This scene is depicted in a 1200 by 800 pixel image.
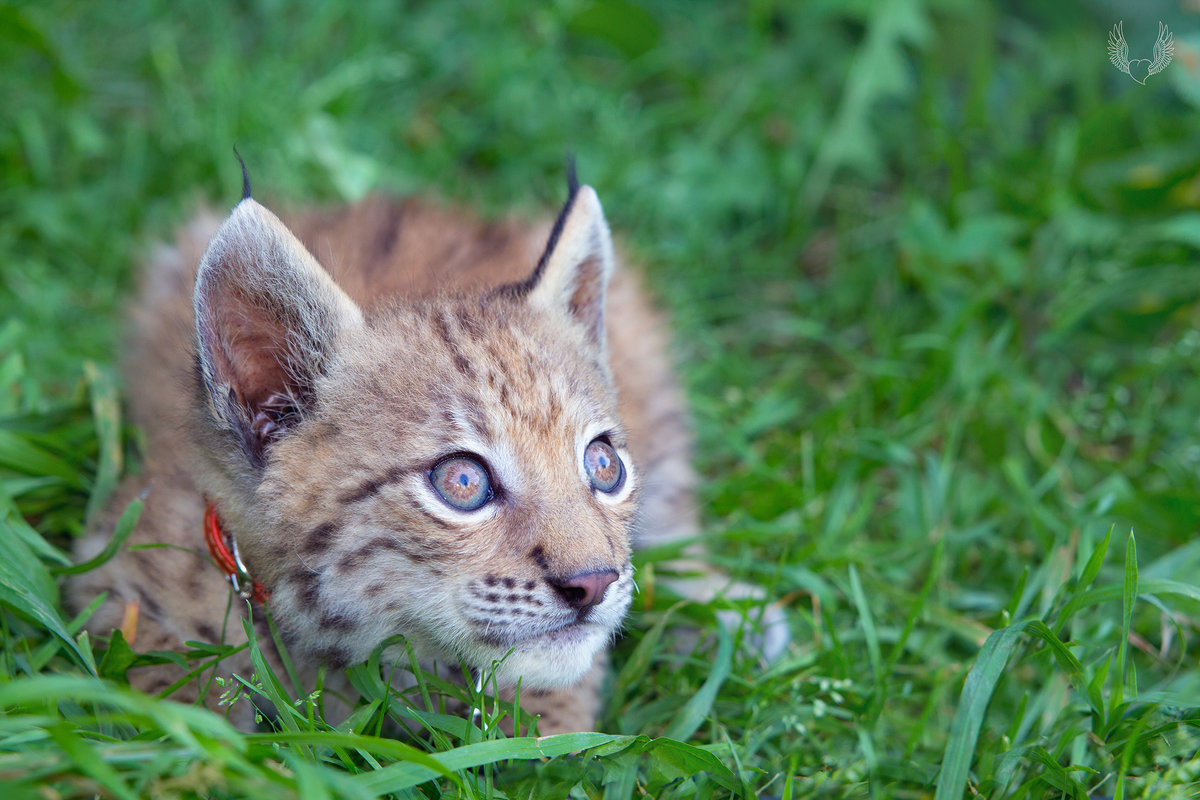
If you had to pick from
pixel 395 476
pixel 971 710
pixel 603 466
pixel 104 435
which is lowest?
pixel 971 710

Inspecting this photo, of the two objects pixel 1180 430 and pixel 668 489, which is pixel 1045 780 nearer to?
pixel 668 489

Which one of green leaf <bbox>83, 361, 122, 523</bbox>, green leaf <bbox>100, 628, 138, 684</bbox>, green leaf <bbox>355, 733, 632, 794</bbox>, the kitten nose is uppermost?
green leaf <bbox>83, 361, 122, 523</bbox>

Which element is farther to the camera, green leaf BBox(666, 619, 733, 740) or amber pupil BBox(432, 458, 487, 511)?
green leaf BBox(666, 619, 733, 740)

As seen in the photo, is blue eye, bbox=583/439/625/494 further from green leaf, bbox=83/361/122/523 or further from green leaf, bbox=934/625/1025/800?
green leaf, bbox=83/361/122/523

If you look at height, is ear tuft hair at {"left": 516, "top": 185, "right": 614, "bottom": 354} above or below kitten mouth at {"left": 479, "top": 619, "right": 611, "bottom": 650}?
above

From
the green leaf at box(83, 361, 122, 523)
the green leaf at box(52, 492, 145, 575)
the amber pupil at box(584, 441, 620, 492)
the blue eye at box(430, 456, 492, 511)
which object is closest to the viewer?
the blue eye at box(430, 456, 492, 511)

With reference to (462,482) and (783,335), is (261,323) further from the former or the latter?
(783,335)

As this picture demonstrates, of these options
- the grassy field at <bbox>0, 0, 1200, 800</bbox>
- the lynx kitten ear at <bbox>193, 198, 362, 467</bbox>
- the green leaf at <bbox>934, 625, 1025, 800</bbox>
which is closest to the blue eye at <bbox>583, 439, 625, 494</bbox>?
the grassy field at <bbox>0, 0, 1200, 800</bbox>

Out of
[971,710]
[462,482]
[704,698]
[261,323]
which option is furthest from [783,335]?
[261,323]
